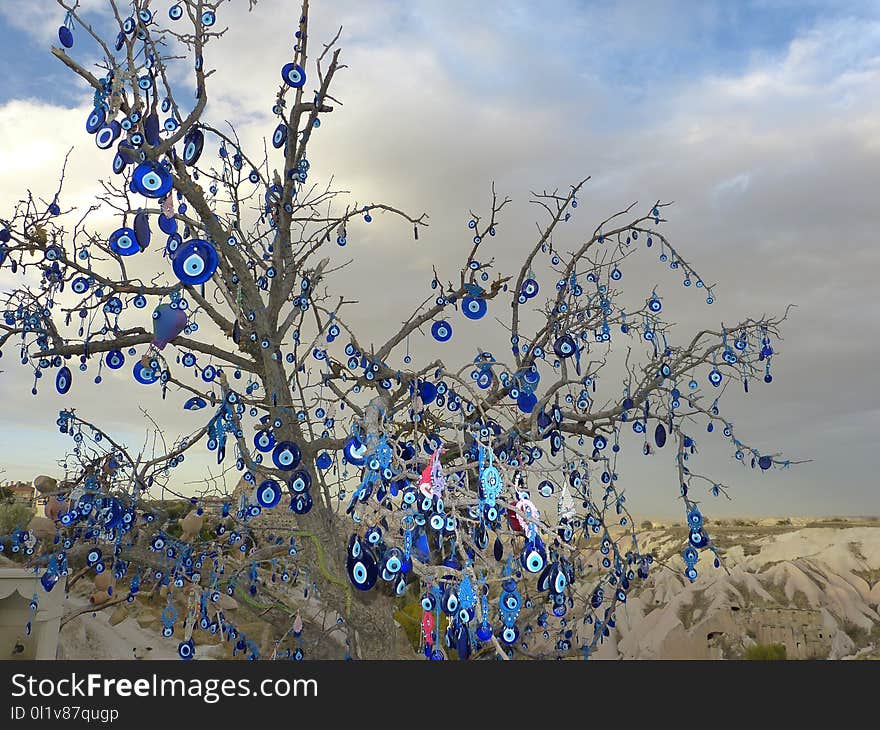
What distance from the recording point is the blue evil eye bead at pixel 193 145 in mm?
5445

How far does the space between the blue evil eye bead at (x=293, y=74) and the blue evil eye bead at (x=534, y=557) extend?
3.99 metres

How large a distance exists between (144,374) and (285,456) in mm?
1277

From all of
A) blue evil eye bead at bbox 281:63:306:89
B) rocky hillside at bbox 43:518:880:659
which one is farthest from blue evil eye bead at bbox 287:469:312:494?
rocky hillside at bbox 43:518:880:659

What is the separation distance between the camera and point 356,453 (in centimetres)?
404

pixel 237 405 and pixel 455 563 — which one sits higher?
pixel 237 405

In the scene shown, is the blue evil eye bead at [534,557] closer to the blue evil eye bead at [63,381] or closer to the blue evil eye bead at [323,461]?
the blue evil eye bead at [323,461]

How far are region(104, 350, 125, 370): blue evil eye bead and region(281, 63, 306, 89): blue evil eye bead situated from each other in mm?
2627

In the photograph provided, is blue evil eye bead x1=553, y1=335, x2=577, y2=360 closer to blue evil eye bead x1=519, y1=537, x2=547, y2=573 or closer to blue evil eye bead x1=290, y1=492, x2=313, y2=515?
blue evil eye bead x1=290, y1=492, x2=313, y2=515

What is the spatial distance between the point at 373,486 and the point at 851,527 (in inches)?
1167
